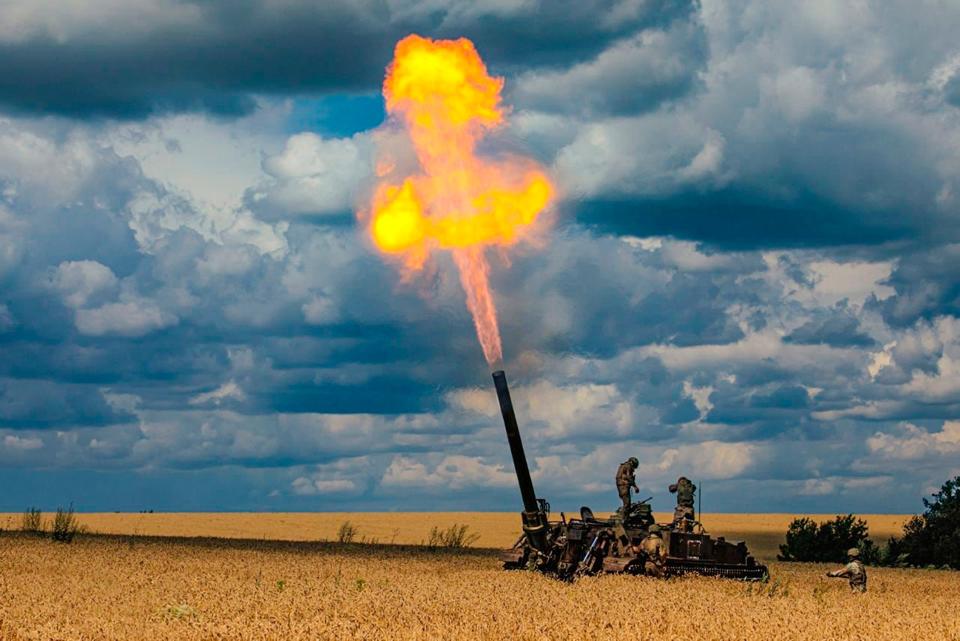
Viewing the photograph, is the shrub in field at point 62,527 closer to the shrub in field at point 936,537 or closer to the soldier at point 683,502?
the soldier at point 683,502

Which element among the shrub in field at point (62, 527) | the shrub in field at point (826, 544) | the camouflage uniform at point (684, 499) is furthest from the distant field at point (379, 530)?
the camouflage uniform at point (684, 499)

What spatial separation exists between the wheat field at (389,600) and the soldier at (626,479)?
370cm

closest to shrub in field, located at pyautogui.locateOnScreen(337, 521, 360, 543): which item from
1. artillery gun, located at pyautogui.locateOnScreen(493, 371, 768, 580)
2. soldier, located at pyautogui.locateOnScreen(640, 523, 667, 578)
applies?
artillery gun, located at pyautogui.locateOnScreen(493, 371, 768, 580)

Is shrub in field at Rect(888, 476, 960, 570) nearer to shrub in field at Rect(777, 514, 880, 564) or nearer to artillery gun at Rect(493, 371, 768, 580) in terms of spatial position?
shrub in field at Rect(777, 514, 880, 564)

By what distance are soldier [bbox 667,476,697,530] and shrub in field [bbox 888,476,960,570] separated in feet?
77.0

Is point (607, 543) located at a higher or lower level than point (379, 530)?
lower

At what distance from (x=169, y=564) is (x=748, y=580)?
54.4 feet

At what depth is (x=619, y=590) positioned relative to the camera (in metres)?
29.6

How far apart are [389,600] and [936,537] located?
39191 millimetres

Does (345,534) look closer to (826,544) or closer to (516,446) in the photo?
(826,544)

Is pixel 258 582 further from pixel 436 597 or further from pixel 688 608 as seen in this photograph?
pixel 688 608

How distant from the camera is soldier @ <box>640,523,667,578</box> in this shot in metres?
34.5

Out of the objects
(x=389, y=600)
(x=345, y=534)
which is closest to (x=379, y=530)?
(x=345, y=534)

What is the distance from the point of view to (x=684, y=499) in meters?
37.4
